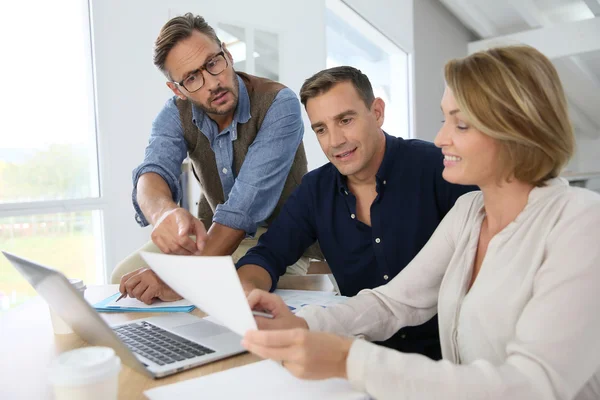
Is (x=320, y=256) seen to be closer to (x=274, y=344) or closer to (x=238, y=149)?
(x=238, y=149)

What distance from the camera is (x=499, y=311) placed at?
3.11 feet

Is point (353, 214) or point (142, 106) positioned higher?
point (142, 106)

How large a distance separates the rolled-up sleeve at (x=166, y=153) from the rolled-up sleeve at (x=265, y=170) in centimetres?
31

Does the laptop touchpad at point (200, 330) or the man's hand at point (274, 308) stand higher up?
the man's hand at point (274, 308)

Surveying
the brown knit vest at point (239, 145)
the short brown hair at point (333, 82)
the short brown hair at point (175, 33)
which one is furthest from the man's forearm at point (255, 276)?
the short brown hair at point (175, 33)

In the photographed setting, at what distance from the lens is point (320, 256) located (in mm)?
2145

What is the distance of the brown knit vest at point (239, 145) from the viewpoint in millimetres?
2084

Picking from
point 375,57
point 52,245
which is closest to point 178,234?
point 52,245

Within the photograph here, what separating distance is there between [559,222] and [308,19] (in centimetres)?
429

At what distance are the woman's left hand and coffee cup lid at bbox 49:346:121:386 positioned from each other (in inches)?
7.4

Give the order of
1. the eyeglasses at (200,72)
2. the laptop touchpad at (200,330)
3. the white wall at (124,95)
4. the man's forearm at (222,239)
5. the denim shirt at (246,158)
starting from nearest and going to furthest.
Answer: the laptop touchpad at (200,330) < the man's forearm at (222,239) < the denim shirt at (246,158) < the eyeglasses at (200,72) < the white wall at (124,95)

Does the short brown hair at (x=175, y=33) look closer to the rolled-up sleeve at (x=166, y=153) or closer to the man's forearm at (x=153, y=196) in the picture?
the rolled-up sleeve at (x=166, y=153)

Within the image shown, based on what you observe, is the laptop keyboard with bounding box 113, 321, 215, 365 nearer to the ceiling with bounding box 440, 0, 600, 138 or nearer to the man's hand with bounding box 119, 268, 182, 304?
the man's hand with bounding box 119, 268, 182, 304

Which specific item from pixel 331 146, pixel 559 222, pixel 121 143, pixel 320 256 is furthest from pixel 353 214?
pixel 121 143
